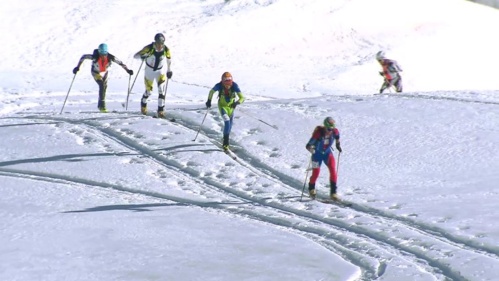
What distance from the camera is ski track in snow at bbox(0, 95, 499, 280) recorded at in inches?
530

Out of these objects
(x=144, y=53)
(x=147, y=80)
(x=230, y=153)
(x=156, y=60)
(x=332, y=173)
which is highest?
(x=144, y=53)

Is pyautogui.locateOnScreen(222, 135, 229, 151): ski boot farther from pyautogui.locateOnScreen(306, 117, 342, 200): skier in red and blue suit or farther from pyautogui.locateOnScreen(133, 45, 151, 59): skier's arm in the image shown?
pyautogui.locateOnScreen(133, 45, 151, 59): skier's arm

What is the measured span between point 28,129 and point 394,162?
7265mm

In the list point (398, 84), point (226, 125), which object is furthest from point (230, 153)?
point (398, 84)

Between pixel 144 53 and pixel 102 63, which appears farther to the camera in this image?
pixel 102 63

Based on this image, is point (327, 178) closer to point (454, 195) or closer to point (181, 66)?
point (454, 195)

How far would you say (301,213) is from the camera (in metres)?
15.9

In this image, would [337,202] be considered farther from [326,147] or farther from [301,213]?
[326,147]

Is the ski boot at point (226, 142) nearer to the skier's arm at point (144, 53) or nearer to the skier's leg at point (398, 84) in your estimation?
the skier's arm at point (144, 53)

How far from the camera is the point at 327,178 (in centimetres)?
1780

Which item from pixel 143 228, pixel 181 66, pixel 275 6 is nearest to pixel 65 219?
pixel 143 228

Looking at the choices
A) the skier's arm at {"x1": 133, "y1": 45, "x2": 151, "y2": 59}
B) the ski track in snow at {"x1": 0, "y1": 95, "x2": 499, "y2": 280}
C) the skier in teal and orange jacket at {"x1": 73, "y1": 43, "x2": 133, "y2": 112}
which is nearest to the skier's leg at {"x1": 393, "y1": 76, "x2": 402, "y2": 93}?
the ski track in snow at {"x1": 0, "y1": 95, "x2": 499, "y2": 280}

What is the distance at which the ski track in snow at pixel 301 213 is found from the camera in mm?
13461

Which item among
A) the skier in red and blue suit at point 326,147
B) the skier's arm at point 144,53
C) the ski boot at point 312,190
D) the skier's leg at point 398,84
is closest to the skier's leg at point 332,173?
the skier in red and blue suit at point 326,147
